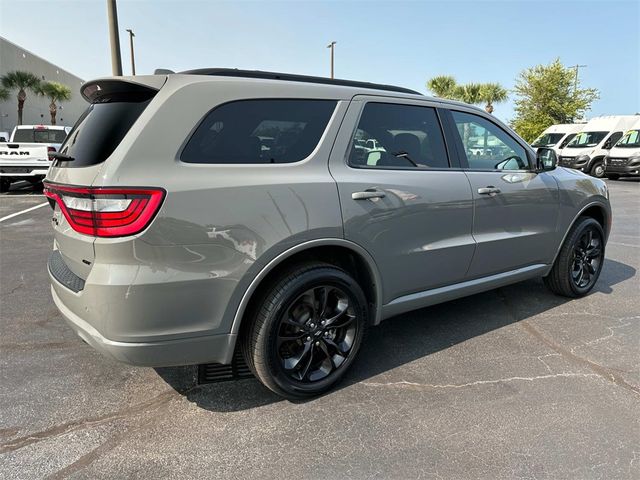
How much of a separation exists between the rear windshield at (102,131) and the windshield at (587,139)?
2190 centimetres

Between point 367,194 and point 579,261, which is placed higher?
point 367,194

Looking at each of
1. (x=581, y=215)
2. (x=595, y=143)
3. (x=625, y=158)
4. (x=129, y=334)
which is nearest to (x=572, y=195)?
(x=581, y=215)

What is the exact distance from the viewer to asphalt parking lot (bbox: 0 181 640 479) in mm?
2242

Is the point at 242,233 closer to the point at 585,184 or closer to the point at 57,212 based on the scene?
the point at 57,212

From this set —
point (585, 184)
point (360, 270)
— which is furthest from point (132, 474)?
point (585, 184)

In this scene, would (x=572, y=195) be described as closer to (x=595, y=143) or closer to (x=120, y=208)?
(x=120, y=208)

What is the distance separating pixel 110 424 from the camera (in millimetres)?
2535

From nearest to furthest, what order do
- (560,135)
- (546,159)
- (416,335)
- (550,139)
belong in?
1. (416,335)
2. (546,159)
3. (560,135)
4. (550,139)

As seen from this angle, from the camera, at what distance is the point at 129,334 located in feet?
7.31

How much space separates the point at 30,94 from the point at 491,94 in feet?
119

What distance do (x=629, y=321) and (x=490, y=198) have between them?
70.2 inches

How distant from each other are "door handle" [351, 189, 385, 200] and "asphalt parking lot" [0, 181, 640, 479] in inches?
47.0

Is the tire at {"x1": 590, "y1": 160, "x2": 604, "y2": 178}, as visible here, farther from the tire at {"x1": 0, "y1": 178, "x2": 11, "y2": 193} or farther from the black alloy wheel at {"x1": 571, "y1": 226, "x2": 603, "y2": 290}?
the tire at {"x1": 0, "y1": 178, "x2": 11, "y2": 193}

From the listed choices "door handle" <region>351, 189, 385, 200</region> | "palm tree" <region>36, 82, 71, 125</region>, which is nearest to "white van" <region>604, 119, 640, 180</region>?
"door handle" <region>351, 189, 385, 200</region>
